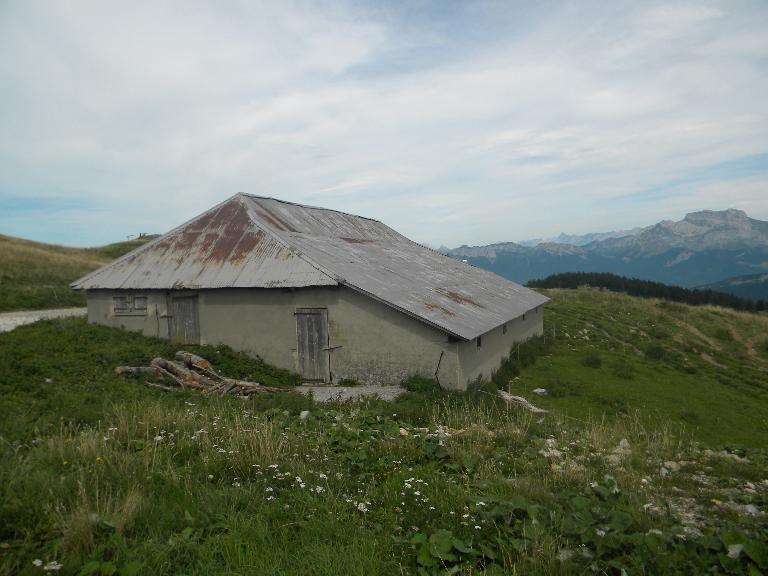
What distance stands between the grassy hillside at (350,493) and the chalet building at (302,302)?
3159mm

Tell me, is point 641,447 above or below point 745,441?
above

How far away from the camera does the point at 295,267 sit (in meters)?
15.4

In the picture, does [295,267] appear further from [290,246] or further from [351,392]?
[351,392]

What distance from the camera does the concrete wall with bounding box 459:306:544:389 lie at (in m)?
13.6

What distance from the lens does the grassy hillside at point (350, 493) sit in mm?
3881

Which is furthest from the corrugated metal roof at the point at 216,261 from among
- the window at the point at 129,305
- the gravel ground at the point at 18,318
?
the gravel ground at the point at 18,318

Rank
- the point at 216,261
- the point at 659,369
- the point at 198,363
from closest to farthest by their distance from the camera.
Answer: the point at 198,363 < the point at 216,261 < the point at 659,369

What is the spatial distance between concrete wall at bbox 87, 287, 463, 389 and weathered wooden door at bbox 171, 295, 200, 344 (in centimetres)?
33

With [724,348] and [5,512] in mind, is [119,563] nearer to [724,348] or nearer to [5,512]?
[5,512]

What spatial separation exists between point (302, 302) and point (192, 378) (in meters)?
3.88

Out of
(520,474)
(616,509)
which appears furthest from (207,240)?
(616,509)

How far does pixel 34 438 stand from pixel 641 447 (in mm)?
9477

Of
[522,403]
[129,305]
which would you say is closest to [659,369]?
[522,403]

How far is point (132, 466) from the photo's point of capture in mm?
5289
